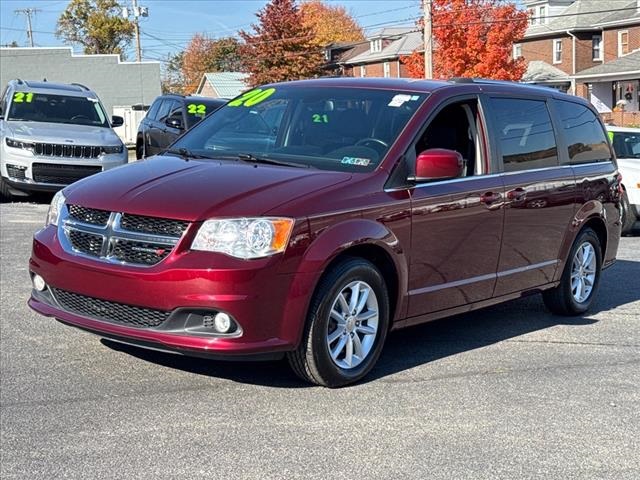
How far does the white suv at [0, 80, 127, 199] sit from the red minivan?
819 cm

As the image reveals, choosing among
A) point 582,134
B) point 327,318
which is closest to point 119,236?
point 327,318

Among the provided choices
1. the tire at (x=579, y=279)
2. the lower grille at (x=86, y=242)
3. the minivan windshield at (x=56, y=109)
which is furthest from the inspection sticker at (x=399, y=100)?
the minivan windshield at (x=56, y=109)

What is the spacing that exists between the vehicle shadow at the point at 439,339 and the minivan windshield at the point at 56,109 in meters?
10.0

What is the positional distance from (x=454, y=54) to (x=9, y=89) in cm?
2728

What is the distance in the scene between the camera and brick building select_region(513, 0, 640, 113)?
46.9 m

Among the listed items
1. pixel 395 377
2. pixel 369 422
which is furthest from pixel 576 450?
pixel 395 377

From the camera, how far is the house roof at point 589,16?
47.8 meters

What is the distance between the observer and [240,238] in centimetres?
477

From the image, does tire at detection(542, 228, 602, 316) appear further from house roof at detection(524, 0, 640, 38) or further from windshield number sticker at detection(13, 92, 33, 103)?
house roof at detection(524, 0, 640, 38)

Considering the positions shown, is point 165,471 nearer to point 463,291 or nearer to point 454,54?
point 463,291

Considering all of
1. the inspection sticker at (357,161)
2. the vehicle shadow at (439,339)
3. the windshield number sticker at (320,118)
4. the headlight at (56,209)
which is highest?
the windshield number sticker at (320,118)

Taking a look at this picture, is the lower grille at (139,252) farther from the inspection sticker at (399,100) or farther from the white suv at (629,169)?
the white suv at (629,169)

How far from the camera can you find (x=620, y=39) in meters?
48.5

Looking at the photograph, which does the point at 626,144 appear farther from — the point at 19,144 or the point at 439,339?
the point at 19,144
